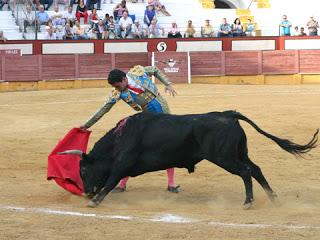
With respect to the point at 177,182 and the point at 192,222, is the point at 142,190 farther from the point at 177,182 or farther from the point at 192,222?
the point at 192,222

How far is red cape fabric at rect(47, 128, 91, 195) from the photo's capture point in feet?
20.2

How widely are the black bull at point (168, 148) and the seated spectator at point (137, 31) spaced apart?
14.6 meters

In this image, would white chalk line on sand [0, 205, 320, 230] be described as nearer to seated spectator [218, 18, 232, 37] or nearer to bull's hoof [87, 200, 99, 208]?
bull's hoof [87, 200, 99, 208]

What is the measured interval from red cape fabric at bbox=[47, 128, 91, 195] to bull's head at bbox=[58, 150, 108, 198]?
217 mm

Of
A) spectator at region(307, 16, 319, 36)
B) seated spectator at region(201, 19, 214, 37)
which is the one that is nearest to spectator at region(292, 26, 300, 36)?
spectator at region(307, 16, 319, 36)

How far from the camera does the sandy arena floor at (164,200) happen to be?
4691mm

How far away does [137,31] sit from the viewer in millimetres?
20406

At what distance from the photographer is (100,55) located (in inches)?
770

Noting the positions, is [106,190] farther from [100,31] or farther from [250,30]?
[250,30]

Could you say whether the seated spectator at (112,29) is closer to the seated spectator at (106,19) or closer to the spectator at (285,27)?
the seated spectator at (106,19)

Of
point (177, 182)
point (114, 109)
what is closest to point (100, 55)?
point (114, 109)

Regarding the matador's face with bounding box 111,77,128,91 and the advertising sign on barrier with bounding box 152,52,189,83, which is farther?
the advertising sign on barrier with bounding box 152,52,189,83

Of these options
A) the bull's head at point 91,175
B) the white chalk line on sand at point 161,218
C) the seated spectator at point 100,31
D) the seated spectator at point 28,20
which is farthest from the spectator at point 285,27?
the white chalk line on sand at point 161,218

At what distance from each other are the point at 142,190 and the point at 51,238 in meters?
2.06
